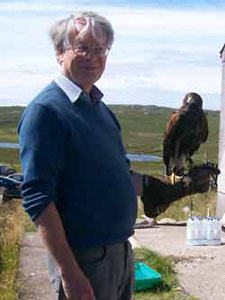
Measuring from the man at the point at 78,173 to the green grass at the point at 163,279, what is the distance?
12.0 ft

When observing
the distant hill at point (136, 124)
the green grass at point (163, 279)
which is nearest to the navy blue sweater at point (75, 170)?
the green grass at point (163, 279)

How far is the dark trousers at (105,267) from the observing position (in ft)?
10.6

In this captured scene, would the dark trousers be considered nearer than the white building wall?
Yes

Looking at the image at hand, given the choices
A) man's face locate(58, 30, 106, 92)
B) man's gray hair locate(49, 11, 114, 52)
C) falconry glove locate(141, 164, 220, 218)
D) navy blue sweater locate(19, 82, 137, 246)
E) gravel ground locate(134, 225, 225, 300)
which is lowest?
gravel ground locate(134, 225, 225, 300)

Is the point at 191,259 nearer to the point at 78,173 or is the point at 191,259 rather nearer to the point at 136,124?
the point at 78,173

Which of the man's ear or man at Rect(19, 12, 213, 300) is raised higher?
the man's ear

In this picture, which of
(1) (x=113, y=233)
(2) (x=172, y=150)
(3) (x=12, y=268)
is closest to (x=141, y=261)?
(3) (x=12, y=268)

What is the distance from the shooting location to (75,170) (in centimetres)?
316

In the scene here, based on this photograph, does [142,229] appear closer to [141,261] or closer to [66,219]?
[141,261]

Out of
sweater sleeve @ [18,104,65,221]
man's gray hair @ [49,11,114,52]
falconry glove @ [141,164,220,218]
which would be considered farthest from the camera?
falconry glove @ [141,164,220,218]

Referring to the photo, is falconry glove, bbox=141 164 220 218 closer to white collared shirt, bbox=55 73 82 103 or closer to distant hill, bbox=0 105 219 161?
white collared shirt, bbox=55 73 82 103

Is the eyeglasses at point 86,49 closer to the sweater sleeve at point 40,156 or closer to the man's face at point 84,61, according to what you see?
the man's face at point 84,61

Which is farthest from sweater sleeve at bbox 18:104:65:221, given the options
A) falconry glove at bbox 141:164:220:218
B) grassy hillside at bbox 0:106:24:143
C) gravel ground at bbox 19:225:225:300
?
grassy hillside at bbox 0:106:24:143

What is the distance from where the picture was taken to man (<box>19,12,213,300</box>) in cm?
306
